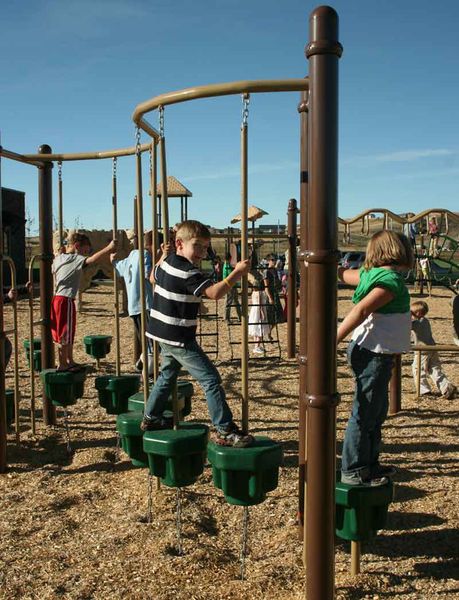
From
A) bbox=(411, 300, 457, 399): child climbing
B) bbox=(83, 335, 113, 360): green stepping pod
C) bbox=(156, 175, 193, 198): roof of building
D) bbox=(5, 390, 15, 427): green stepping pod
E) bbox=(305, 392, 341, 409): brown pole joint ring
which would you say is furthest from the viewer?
bbox=(156, 175, 193, 198): roof of building

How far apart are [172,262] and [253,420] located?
2.96 m

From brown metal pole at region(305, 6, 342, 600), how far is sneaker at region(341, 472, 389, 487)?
0.41 metres

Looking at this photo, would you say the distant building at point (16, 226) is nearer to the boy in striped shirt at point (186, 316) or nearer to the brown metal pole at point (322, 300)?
the boy in striped shirt at point (186, 316)

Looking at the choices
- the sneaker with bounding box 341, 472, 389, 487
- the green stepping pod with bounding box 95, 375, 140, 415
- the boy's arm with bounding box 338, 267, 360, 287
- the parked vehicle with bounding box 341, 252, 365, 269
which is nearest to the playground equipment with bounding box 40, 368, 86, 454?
the green stepping pod with bounding box 95, 375, 140, 415

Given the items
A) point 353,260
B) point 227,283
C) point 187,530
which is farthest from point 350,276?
point 353,260

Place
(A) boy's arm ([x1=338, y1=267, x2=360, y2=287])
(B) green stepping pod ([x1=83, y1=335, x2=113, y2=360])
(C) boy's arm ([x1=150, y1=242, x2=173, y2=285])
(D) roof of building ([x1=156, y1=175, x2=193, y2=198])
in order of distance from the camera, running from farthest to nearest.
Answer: (D) roof of building ([x1=156, y1=175, x2=193, y2=198]) < (B) green stepping pod ([x1=83, y1=335, x2=113, y2=360]) < (C) boy's arm ([x1=150, y1=242, x2=173, y2=285]) < (A) boy's arm ([x1=338, y1=267, x2=360, y2=287])

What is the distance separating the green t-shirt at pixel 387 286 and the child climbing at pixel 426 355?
3.33 m

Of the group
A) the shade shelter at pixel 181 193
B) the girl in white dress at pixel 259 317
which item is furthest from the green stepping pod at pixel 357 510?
the shade shelter at pixel 181 193

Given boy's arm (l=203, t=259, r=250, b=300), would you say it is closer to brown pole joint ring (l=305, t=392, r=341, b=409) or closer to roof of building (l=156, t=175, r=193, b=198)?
brown pole joint ring (l=305, t=392, r=341, b=409)

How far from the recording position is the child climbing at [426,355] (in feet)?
20.4

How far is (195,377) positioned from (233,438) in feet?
1.33

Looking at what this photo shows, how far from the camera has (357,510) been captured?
2.70 meters

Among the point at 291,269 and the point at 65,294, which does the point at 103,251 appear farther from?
the point at 291,269

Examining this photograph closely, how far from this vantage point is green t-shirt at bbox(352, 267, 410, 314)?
2.80 m
